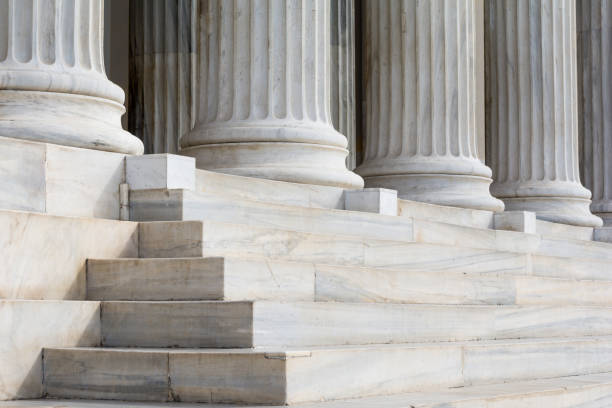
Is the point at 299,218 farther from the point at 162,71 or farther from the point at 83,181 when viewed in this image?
the point at 162,71

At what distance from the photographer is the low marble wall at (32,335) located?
27297 mm

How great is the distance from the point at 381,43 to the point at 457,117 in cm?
424

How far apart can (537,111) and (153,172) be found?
105ft

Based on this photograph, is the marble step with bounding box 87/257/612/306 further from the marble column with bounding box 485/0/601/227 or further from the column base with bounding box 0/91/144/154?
the marble column with bounding box 485/0/601/227

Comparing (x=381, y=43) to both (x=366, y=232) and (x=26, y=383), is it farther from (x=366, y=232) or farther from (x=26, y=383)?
(x=26, y=383)

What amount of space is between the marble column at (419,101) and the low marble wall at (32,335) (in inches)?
919

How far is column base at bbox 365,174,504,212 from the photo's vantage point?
50.3m

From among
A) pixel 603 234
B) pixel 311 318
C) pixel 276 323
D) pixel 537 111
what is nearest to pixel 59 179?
pixel 276 323

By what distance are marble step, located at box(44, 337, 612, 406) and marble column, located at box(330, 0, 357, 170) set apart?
114ft

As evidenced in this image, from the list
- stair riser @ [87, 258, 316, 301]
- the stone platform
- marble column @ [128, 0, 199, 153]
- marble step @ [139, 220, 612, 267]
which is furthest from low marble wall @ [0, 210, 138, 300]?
marble column @ [128, 0, 199, 153]

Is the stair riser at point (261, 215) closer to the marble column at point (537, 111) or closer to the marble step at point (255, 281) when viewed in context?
the marble step at point (255, 281)

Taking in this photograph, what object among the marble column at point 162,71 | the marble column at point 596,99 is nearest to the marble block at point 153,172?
the marble column at point 162,71

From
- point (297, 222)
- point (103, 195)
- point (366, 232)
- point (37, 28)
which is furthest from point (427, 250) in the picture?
point (37, 28)

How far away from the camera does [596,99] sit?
73312 mm
